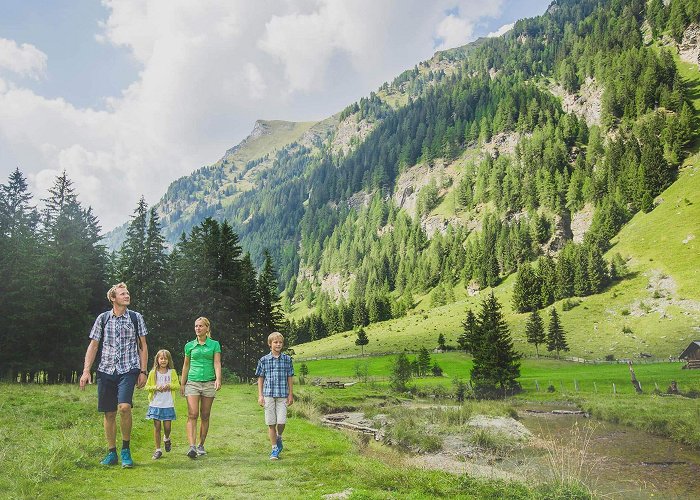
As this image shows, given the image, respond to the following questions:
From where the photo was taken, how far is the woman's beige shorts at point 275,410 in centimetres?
1073

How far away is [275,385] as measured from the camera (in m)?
10.8

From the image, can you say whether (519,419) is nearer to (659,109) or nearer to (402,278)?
(402,278)

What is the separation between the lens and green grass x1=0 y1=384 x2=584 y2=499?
7438 millimetres

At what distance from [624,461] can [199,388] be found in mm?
20115

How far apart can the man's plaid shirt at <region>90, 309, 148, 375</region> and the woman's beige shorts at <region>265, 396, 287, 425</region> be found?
3.38m

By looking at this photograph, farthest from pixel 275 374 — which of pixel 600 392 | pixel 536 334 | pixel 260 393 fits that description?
pixel 536 334

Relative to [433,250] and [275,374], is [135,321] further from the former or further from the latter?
[433,250]

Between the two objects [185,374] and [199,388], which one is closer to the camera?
[199,388]

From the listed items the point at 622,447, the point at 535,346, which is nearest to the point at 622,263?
the point at 535,346

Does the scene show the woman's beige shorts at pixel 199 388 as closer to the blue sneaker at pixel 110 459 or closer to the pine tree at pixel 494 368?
the blue sneaker at pixel 110 459

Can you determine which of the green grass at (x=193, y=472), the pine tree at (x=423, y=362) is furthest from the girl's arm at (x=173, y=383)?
the pine tree at (x=423, y=362)

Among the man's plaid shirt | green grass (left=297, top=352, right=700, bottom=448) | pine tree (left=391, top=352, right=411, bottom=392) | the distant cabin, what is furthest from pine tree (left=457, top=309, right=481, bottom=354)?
the man's plaid shirt

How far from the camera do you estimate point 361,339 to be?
102062mm

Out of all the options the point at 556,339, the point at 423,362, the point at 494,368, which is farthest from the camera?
the point at 556,339
